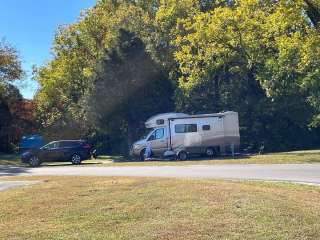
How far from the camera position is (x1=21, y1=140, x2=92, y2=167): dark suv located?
35438mm

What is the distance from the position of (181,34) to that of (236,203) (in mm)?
32677

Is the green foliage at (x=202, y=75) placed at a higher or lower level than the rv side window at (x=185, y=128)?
higher

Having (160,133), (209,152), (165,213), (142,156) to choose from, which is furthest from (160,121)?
(165,213)

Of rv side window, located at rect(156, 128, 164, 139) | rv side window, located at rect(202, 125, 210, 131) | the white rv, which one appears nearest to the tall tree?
rv side window, located at rect(156, 128, 164, 139)

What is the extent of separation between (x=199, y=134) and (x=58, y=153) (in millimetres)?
9507

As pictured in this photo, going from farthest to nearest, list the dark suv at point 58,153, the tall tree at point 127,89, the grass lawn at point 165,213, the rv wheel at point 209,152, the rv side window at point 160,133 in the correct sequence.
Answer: the tall tree at point 127,89
the dark suv at point 58,153
the rv side window at point 160,133
the rv wheel at point 209,152
the grass lawn at point 165,213

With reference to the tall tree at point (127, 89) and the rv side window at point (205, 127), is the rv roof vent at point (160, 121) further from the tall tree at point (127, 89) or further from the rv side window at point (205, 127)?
the tall tree at point (127, 89)

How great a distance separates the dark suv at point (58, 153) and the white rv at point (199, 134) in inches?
206

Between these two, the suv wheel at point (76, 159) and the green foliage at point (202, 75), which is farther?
the green foliage at point (202, 75)

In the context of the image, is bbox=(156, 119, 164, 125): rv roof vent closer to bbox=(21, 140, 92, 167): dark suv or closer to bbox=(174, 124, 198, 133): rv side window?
bbox=(174, 124, 198, 133): rv side window

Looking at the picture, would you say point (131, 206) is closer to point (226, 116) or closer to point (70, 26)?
point (226, 116)

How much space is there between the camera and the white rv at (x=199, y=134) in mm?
34656

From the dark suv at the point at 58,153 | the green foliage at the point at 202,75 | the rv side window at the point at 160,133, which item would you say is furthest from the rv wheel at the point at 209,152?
the dark suv at the point at 58,153

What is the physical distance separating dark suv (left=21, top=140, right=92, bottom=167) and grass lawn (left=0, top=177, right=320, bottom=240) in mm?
22182
